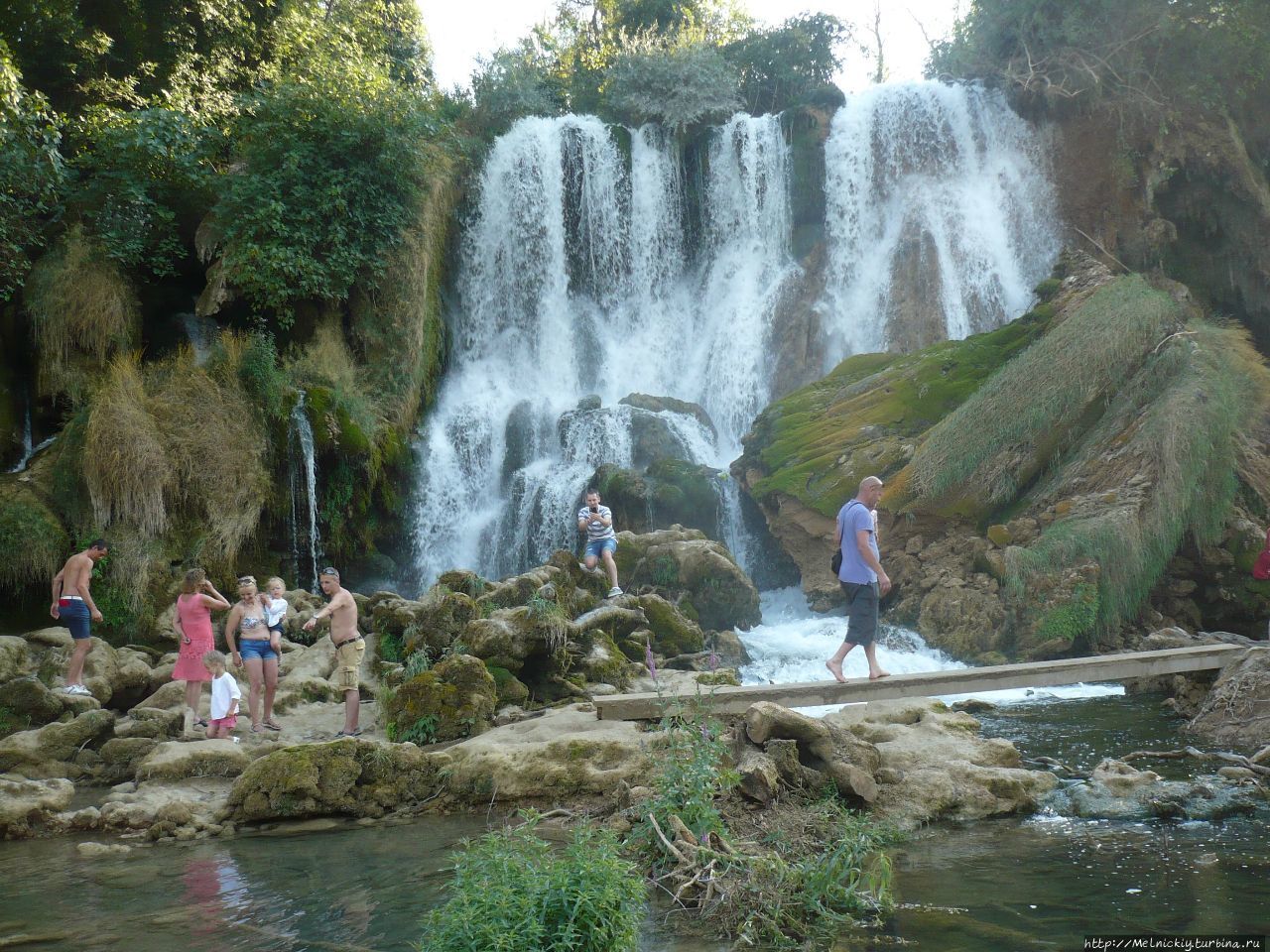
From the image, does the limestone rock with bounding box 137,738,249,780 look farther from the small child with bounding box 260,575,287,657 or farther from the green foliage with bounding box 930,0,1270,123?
the green foliage with bounding box 930,0,1270,123

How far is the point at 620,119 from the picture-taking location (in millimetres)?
24047

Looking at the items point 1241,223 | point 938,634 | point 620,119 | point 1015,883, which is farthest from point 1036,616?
point 620,119

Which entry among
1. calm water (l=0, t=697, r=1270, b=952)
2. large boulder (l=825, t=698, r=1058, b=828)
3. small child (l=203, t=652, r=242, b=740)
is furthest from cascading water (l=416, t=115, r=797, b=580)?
calm water (l=0, t=697, r=1270, b=952)

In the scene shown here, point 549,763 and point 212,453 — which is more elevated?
point 212,453

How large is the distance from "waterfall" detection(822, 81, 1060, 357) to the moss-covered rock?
14.0 meters

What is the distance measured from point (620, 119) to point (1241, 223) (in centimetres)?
1329

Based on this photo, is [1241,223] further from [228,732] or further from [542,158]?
[228,732]

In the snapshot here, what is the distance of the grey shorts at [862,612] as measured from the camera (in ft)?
24.5

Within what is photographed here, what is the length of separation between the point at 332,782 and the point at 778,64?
23775mm

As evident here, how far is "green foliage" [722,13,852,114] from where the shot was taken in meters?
26.1

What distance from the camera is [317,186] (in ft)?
56.5

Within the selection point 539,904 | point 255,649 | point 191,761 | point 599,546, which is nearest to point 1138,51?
point 599,546

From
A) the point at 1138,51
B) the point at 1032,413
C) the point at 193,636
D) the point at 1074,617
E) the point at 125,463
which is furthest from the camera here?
the point at 1138,51

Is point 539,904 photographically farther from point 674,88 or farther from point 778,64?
point 778,64
